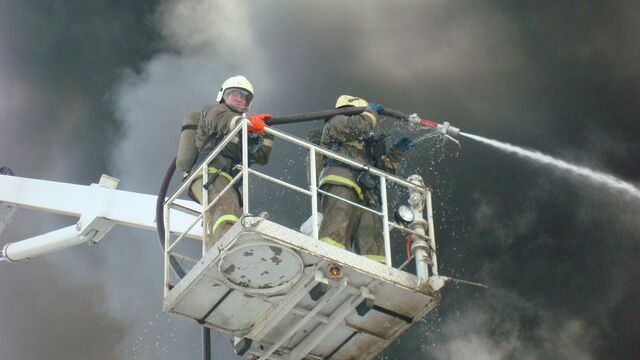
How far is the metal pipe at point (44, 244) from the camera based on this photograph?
13.3 meters

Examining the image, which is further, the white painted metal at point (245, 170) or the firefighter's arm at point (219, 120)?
the firefighter's arm at point (219, 120)

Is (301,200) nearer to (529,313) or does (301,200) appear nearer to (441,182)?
(441,182)

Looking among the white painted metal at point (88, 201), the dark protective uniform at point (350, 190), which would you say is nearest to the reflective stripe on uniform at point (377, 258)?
the dark protective uniform at point (350, 190)

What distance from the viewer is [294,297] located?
9281 millimetres

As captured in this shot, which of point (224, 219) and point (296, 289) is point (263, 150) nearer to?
point (224, 219)

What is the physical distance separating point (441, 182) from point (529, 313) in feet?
9.93

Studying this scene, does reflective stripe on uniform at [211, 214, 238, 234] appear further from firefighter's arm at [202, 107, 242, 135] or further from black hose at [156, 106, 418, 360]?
firefighter's arm at [202, 107, 242, 135]

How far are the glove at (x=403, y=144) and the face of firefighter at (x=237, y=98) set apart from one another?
1672 millimetres

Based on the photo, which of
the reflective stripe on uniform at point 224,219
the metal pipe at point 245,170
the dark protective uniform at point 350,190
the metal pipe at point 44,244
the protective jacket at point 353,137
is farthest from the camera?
the metal pipe at point 44,244

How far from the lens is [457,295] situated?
64.3ft

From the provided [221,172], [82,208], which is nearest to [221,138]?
[221,172]

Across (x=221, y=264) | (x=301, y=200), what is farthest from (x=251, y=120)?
(x=301, y=200)

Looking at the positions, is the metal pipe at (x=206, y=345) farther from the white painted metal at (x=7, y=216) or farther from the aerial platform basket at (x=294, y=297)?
the white painted metal at (x=7, y=216)

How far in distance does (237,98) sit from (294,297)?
259cm
